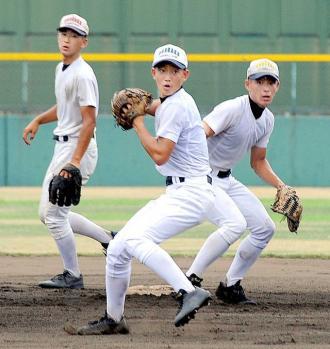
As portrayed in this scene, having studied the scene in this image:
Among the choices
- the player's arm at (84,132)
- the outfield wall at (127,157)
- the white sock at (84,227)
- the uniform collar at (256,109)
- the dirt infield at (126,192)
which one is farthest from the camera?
the outfield wall at (127,157)

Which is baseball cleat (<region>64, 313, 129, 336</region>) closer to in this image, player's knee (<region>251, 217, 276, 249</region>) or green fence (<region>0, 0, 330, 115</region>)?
player's knee (<region>251, 217, 276, 249</region>)

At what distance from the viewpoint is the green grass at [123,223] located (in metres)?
10.3

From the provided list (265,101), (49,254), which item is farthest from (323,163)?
(265,101)

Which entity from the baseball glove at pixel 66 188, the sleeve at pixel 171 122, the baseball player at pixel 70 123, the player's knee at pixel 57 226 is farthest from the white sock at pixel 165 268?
the player's knee at pixel 57 226

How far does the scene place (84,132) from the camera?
7422 millimetres

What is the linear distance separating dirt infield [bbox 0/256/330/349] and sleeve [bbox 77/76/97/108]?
3.92 feet

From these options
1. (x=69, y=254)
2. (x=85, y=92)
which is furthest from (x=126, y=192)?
(x=85, y=92)

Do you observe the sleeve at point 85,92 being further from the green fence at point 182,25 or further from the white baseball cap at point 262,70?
the green fence at point 182,25

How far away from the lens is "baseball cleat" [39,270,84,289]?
25.1ft

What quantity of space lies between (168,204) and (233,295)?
1.43m

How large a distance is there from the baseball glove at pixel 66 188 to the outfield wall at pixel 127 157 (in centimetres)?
1093

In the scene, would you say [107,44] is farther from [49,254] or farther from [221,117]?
[221,117]

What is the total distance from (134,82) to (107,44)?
1.03 m

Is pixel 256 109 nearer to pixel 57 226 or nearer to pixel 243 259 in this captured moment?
pixel 243 259
